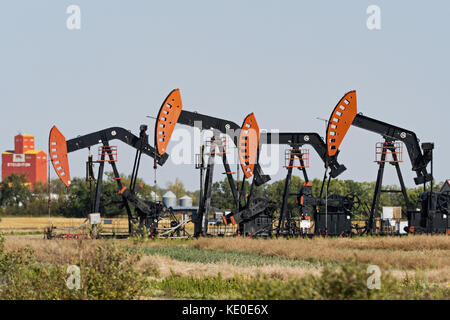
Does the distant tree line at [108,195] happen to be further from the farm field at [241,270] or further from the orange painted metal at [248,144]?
the farm field at [241,270]

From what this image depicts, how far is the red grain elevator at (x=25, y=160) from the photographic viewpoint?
180 meters

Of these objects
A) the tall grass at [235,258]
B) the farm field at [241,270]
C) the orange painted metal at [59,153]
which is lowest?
the tall grass at [235,258]

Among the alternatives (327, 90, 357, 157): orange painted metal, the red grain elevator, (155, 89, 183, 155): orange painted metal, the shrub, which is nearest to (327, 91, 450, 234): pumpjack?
(327, 90, 357, 157): orange painted metal

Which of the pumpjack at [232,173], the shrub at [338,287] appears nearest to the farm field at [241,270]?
the shrub at [338,287]

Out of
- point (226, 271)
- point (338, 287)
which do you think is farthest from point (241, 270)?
point (338, 287)

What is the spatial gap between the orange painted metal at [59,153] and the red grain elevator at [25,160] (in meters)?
147

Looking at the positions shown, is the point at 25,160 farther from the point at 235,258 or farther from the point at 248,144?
the point at 235,258

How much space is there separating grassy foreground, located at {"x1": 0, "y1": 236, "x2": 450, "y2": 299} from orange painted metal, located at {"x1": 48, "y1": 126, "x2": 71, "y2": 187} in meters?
8.59

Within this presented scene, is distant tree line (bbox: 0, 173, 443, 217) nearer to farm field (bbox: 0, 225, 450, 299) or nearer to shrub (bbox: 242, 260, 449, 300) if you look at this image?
farm field (bbox: 0, 225, 450, 299)

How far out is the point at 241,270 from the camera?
17.6 m

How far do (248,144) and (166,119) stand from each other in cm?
397

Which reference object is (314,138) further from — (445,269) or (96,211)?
(445,269)

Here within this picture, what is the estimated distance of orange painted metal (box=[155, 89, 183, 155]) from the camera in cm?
3150
